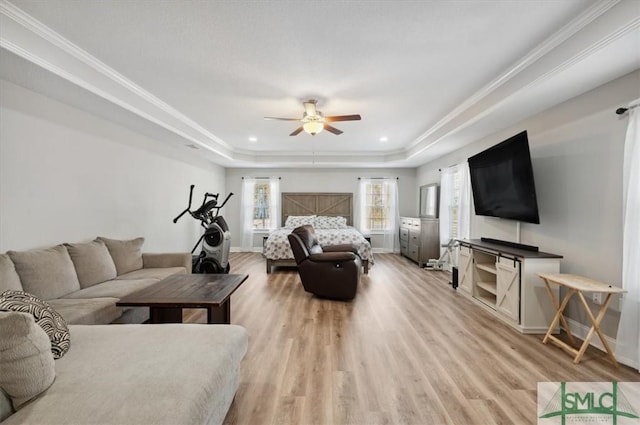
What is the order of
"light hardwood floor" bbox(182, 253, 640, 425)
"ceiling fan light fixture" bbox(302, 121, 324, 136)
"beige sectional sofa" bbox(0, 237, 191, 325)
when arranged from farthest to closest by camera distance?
1. "ceiling fan light fixture" bbox(302, 121, 324, 136)
2. "beige sectional sofa" bbox(0, 237, 191, 325)
3. "light hardwood floor" bbox(182, 253, 640, 425)

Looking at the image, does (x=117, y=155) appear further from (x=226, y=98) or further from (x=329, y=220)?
(x=329, y=220)

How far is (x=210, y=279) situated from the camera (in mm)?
2797

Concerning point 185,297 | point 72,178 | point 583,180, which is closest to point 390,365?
point 185,297

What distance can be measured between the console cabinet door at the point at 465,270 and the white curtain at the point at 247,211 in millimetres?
5500

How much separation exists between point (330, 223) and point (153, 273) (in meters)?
4.49

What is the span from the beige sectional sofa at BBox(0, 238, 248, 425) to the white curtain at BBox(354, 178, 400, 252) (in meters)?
6.20

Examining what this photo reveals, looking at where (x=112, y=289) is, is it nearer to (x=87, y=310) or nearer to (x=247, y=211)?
(x=87, y=310)

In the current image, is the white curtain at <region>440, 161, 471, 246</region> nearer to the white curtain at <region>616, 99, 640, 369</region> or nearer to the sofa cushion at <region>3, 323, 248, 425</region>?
the white curtain at <region>616, 99, 640, 369</region>

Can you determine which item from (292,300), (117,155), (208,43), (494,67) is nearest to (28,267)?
(117,155)

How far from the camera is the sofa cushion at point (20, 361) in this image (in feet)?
3.52

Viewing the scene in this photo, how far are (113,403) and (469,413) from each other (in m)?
1.96

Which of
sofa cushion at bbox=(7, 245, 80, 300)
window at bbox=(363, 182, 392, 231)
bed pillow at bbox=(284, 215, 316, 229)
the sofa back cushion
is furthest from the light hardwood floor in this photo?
window at bbox=(363, 182, 392, 231)

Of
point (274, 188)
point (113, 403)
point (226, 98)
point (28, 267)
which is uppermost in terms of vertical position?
point (226, 98)

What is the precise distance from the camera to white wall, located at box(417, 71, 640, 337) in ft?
7.99
